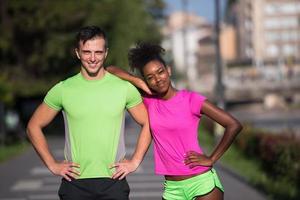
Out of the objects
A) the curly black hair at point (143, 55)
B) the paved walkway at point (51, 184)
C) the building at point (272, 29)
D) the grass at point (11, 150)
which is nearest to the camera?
the curly black hair at point (143, 55)

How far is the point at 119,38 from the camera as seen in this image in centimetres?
3778

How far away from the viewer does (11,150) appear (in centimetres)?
2906

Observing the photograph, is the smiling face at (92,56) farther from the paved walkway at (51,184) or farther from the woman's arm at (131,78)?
the paved walkway at (51,184)

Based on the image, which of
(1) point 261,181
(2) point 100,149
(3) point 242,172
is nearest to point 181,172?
(2) point 100,149

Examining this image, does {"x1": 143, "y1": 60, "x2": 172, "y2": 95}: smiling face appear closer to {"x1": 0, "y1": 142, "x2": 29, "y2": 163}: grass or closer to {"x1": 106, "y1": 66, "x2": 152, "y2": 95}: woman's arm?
{"x1": 106, "y1": 66, "x2": 152, "y2": 95}: woman's arm

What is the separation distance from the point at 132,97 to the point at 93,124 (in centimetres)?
32

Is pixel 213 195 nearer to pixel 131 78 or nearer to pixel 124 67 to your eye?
pixel 131 78

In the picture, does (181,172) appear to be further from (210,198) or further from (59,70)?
(59,70)

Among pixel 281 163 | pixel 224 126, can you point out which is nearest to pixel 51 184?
pixel 281 163

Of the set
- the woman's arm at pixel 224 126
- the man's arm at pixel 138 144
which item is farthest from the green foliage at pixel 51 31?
the man's arm at pixel 138 144

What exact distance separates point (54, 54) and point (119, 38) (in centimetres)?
311

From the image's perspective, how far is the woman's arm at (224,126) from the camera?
5.41 meters

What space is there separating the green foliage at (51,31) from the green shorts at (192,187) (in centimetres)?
3127

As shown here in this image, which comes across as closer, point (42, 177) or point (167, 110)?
point (167, 110)
